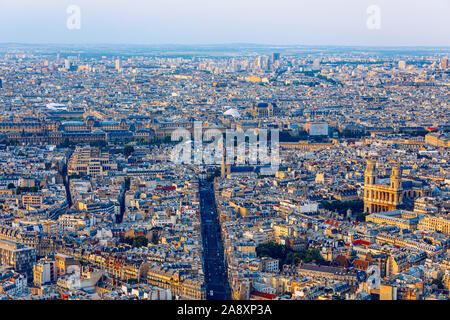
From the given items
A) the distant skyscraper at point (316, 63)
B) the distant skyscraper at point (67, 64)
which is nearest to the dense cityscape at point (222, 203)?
the distant skyscraper at point (67, 64)

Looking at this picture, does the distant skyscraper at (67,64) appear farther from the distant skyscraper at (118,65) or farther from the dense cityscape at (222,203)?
the dense cityscape at (222,203)

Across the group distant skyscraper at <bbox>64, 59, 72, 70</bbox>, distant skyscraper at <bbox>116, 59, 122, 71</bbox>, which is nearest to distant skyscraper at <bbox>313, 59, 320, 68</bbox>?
distant skyscraper at <bbox>116, 59, 122, 71</bbox>

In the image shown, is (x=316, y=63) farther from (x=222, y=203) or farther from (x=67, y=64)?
(x=222, y=203)

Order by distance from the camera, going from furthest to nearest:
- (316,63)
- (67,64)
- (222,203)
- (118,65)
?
(316,63) < (118,65) < (67,64) < (222,203)

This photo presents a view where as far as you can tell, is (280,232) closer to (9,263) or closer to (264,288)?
(264,288)

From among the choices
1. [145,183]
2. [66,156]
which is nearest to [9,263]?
[145,183]

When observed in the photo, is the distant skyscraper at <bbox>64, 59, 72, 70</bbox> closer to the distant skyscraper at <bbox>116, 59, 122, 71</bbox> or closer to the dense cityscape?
the distant skyscraper at <bbox>116, 59, 122, 71</bbox>

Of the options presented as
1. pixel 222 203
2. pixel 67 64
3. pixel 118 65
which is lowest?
pixel 222 203

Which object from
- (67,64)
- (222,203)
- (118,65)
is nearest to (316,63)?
(118,65)
